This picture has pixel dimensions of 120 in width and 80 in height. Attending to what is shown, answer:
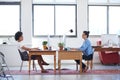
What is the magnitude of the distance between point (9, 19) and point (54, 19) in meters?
1.68

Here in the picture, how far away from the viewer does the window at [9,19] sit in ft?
38.2

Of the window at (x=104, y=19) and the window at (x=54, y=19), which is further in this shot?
the window at (x=104, y=19)

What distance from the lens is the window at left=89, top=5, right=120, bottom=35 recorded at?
11977 millimetres

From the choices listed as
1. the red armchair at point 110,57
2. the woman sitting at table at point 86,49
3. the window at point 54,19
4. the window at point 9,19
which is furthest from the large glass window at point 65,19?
the woman sitting at table at point 86,49

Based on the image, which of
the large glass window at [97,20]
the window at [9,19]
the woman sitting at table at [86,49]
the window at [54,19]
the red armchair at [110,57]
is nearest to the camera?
the woman sitting at table at [86,49]

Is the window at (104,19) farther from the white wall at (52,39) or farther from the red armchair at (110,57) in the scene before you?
the red armchair at (110,57)

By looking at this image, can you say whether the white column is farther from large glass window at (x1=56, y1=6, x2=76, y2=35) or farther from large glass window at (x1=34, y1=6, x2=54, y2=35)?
large glass window at (x1=56, y1=6, x2=76, y2=35)

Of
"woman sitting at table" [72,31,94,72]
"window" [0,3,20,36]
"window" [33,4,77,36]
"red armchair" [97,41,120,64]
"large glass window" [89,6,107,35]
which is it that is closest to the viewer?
"woman sitting at table" [72,31,94,72]

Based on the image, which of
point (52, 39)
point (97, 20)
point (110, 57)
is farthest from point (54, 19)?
point (110, 57)

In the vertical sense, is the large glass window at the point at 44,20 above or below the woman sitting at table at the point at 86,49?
above

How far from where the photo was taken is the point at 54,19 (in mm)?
11859

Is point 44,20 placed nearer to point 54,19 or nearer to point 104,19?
point 54,19

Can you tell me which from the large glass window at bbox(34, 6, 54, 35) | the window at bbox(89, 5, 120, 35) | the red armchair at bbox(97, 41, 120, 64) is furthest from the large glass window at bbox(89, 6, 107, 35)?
the large glass window at bbox(34, 6, 54, 35)

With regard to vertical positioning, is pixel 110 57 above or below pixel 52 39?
below
